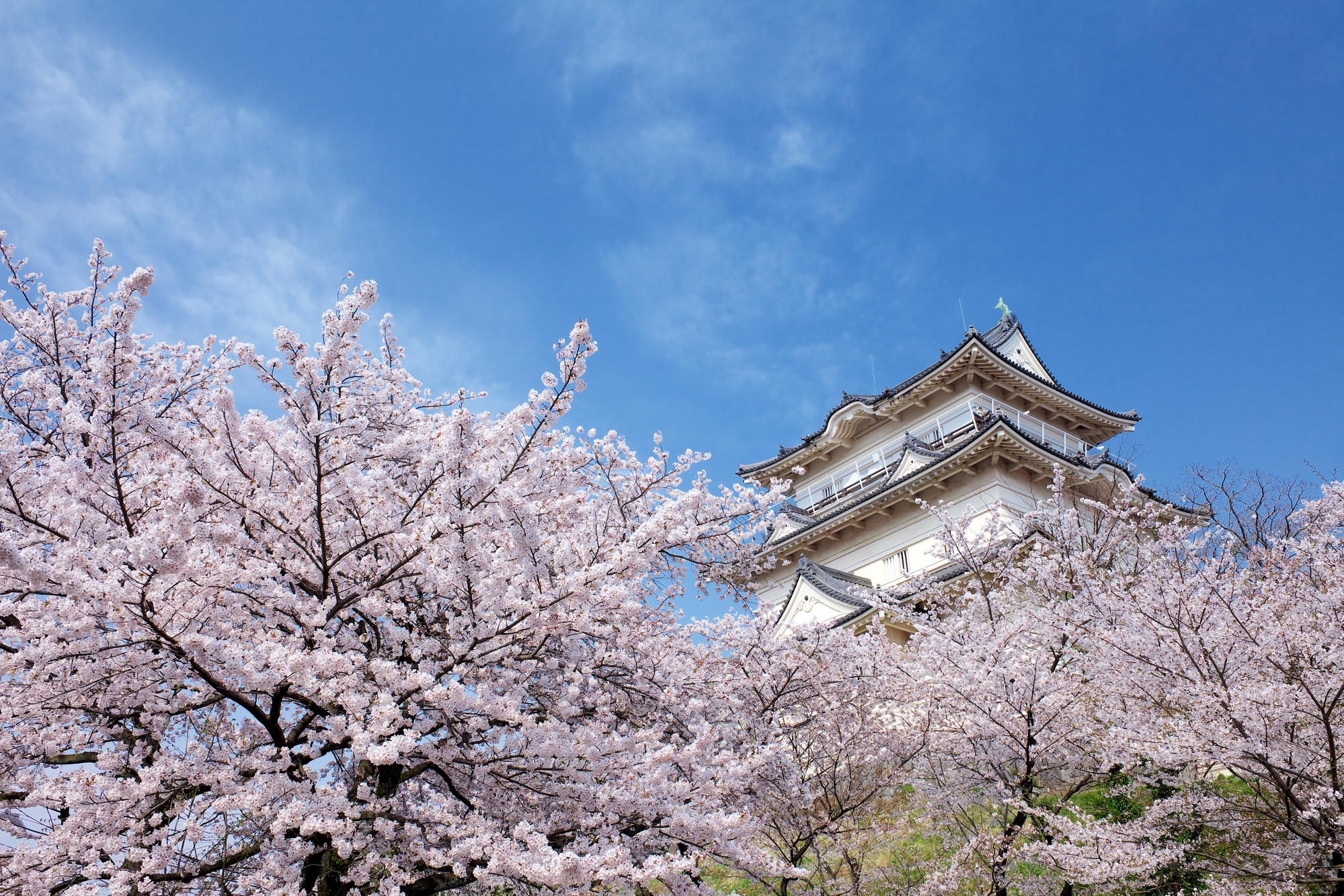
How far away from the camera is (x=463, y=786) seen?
612cm

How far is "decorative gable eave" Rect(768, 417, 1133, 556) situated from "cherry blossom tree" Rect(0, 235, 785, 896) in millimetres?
13839

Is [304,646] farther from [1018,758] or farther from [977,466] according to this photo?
[977,466]

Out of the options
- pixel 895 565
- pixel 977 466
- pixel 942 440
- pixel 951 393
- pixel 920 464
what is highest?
pixel 951 393

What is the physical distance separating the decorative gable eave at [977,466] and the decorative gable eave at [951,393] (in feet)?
9.43

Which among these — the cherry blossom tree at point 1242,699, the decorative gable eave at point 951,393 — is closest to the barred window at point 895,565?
the decorative gable eave at point 951,393

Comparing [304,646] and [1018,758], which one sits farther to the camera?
[1018,758]

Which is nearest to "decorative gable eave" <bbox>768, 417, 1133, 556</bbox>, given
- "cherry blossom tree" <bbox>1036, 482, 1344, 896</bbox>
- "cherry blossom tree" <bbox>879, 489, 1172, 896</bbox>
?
"cherry blossom tree" <bbox>879, 489, 1172, 896</bbox>

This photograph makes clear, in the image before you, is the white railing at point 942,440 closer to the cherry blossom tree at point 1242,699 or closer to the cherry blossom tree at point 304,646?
the cherry blossom tree at point 1242,699

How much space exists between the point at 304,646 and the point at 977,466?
1957 cm

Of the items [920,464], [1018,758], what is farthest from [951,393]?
[1018,758]

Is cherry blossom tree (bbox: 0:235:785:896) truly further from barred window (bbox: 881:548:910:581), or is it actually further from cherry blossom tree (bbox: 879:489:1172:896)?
barred window (bbox: 881:548:910:581)

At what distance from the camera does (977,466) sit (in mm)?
21250

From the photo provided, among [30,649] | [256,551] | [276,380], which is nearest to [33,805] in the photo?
[30,649]

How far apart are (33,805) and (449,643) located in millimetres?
2692
